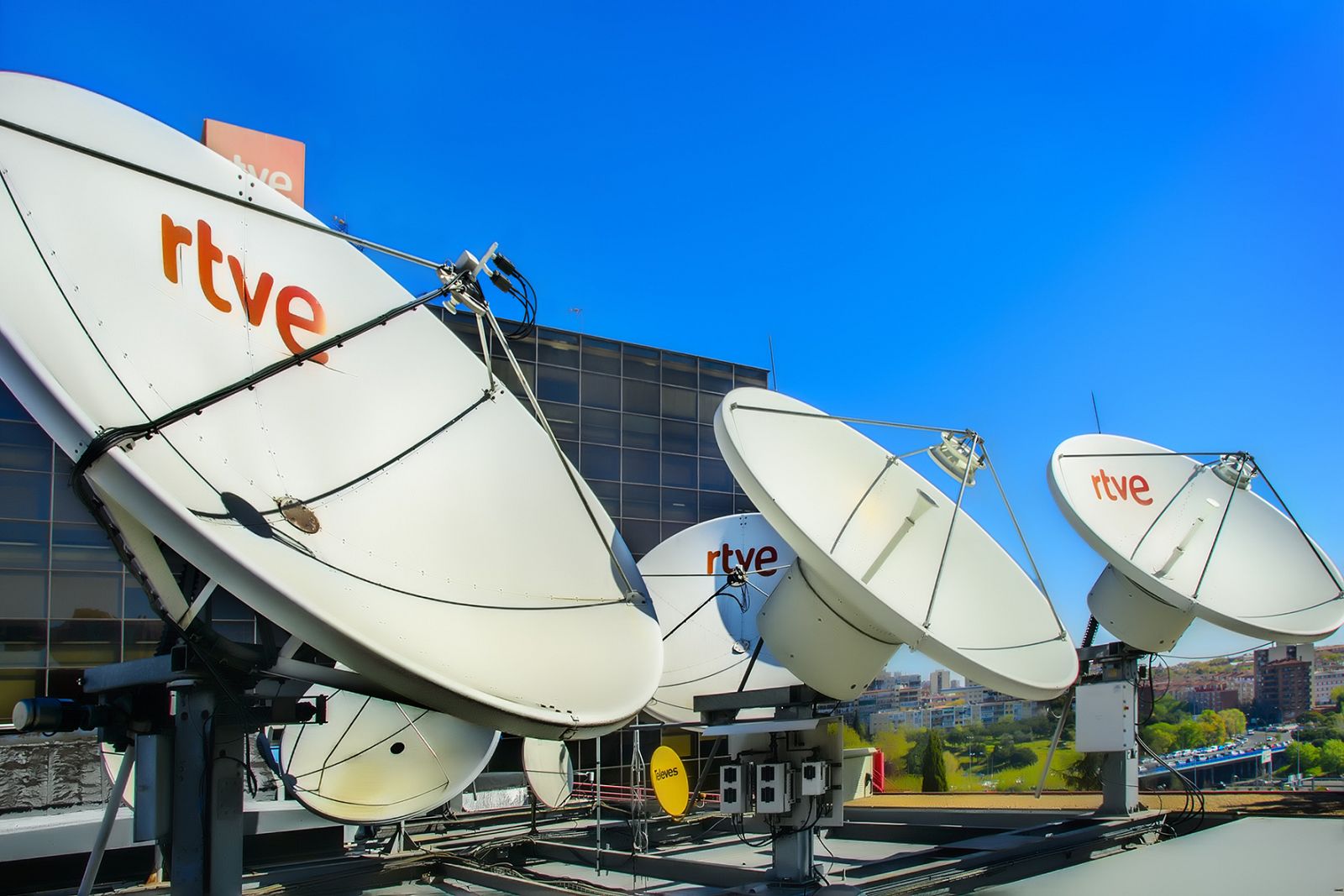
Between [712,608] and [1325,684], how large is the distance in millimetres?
31837

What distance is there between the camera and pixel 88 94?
715 centimetres

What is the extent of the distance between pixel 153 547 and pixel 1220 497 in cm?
1697

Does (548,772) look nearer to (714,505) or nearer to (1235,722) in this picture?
(714,505)

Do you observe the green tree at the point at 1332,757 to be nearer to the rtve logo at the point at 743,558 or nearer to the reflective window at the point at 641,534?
the reflective window at the point at 641,534

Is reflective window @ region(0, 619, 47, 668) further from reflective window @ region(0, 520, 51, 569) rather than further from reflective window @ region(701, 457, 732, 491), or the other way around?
reflective window @ region(701, 457, 732, 491)

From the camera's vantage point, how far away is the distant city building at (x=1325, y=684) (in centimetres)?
3622

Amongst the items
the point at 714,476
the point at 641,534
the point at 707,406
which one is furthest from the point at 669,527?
the point at 707,406

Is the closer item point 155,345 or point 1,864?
point 155,345

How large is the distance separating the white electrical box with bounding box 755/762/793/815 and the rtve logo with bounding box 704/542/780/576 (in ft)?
19.0

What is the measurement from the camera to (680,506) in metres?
32.2

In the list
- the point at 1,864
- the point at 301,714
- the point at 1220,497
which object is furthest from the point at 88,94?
the point at 1220,497

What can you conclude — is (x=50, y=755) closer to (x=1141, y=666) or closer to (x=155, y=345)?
(x=155, y=345)

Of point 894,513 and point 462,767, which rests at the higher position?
point 894,513

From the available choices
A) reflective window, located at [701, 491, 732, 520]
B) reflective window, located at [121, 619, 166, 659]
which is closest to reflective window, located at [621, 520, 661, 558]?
reflective window, located at [701, 491, 732, 520]
